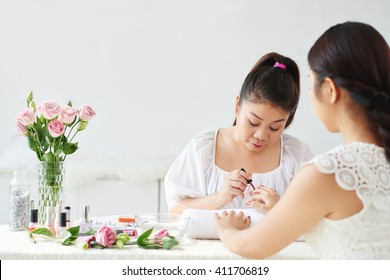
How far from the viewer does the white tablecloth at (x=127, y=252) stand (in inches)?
57.9

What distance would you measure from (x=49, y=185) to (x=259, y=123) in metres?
0.72

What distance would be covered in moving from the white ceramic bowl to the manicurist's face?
52 centimetres

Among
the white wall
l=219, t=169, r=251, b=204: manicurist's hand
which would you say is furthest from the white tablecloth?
the white wall

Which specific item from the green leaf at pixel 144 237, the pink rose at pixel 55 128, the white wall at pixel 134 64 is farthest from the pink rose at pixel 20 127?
the white wall at pixel 134 64

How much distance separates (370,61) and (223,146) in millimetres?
995

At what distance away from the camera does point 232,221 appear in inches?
61.4

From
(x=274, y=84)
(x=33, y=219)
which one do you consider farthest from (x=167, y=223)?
(x=274, y=84)

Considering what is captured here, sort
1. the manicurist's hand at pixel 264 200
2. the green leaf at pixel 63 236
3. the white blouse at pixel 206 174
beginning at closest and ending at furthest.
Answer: the green leaf at pixel 63 236 < the manicurist's hand at pixel 264 200 < the white blouse at pixel 206 174

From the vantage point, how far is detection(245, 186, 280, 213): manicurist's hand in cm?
170

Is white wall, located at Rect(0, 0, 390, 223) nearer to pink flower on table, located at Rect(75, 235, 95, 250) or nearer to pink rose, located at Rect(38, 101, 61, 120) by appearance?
pink rose, located at Rect(38, 101, 61, 120)

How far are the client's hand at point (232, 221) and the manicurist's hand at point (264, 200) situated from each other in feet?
0.37

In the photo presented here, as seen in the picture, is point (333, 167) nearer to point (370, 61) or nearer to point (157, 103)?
point (370, 61)

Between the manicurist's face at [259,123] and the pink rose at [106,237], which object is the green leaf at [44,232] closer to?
the pink rose at [106,237]

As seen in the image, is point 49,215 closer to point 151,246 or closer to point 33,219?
point 33,219
